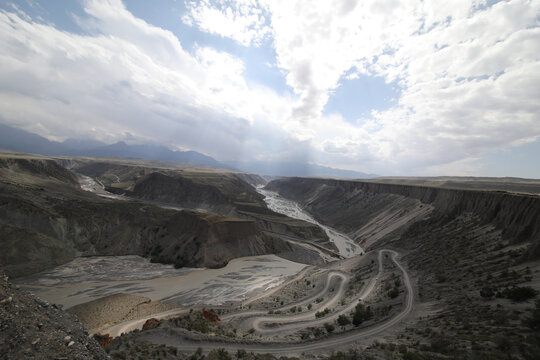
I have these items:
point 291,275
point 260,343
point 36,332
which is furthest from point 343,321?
point 291,275

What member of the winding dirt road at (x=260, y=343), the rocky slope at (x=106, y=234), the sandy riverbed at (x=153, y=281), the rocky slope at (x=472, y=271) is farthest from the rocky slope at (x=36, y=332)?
the rocky slope at (x=106, y=234)

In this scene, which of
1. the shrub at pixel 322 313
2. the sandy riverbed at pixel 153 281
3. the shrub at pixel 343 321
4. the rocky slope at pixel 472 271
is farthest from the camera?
the sandy riverbed at pixel 153 281

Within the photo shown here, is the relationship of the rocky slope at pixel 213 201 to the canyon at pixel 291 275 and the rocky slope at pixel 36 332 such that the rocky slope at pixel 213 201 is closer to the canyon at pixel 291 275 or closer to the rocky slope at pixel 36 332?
the canyon at pixel 291 275

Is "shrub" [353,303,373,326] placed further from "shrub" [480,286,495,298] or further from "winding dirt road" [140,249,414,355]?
"shrub" [480,286,495,298]

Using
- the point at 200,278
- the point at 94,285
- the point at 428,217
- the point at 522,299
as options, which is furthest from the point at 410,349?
the point at 428,217

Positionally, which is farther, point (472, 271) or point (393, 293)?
point (393, 293)

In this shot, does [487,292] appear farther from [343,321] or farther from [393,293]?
[343,321]
